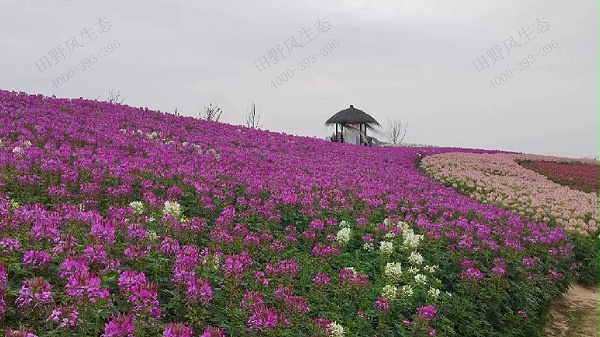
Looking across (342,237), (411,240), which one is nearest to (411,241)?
→ (411,240)

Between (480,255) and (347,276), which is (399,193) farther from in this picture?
(347,276)

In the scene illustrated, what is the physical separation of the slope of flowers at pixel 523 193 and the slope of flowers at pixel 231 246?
9.76ft

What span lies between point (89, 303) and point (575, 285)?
13.1m

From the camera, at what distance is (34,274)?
4137 millimetres

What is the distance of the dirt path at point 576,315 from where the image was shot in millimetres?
9852

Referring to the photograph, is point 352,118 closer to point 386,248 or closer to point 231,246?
point 386,248

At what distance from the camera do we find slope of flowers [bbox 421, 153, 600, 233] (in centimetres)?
1452

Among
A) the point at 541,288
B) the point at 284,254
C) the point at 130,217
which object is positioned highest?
the point at 130,217

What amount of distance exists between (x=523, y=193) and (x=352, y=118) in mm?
22597

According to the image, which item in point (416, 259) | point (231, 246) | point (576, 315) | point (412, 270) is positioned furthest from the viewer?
point (576, 315)

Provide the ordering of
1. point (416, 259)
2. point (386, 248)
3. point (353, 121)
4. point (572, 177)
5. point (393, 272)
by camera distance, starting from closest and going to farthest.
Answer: point (393, 272) → point (416, 259) → point (386, 248) → point (572, 177) → point (353, 121)

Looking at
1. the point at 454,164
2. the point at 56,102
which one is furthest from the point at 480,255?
the point at 454,164

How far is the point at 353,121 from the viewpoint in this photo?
39.1m

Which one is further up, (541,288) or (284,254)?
(284,254)
